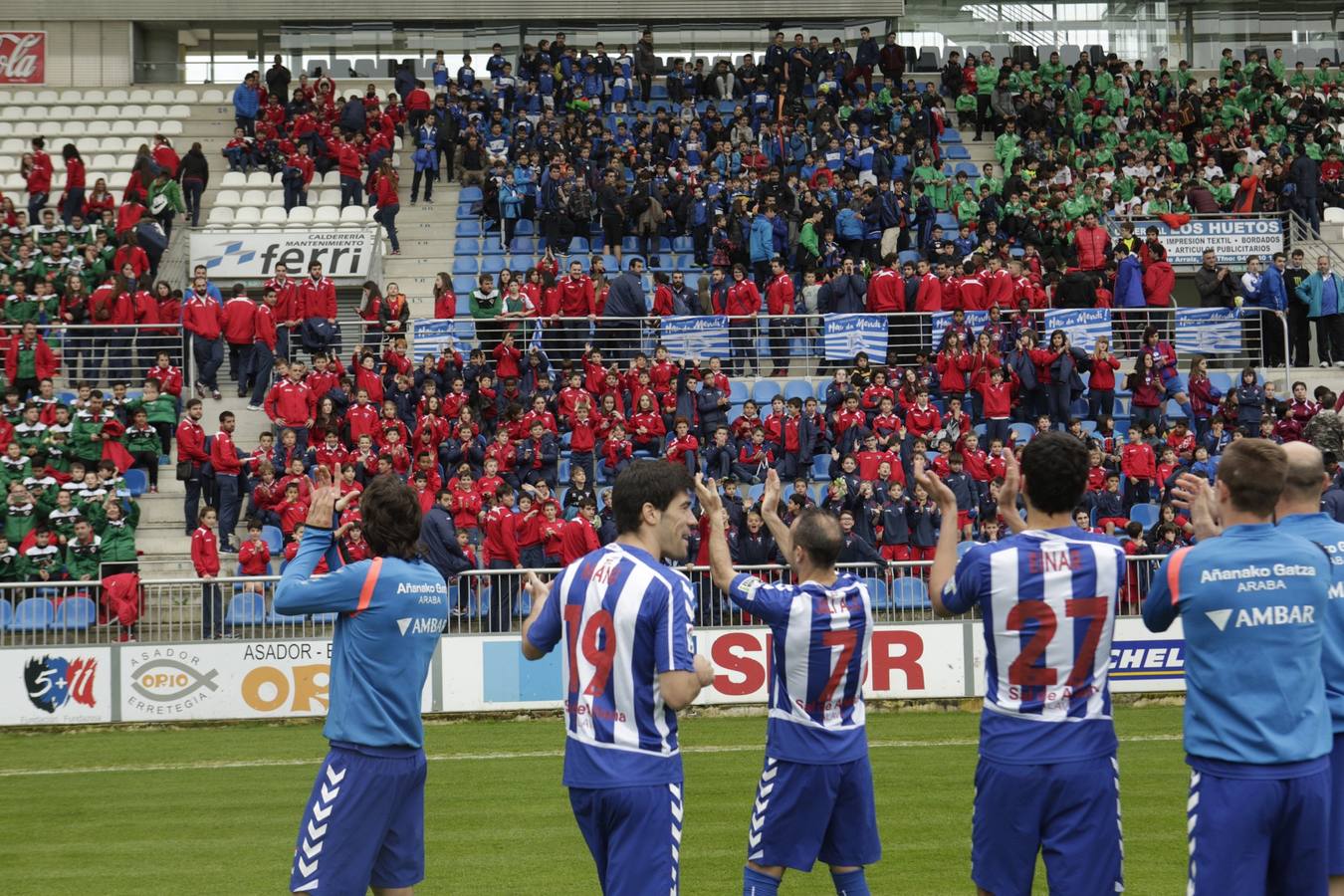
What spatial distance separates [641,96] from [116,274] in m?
12.9

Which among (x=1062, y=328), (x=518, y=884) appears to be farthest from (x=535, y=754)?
(x=1062, y=328)

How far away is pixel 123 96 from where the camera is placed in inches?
1358

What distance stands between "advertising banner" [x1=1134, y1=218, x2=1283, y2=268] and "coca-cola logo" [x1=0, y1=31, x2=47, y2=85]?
25714 mm

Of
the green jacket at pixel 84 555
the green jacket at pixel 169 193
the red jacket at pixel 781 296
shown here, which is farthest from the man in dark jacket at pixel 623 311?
the green jacket at pixel 169 193

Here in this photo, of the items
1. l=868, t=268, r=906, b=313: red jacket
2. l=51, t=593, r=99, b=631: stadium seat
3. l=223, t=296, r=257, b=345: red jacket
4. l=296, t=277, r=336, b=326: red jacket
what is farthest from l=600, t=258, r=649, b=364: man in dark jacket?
l=51, t=593, r=99, b=631: stadium seat

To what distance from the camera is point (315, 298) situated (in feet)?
81.7

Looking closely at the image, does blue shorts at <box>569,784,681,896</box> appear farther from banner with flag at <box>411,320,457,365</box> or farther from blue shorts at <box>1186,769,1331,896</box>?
banner with flag at <box>411,320,457,365</box>

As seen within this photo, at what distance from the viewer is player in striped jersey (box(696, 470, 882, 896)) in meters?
6.79

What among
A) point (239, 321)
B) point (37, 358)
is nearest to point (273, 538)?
point (239, 321)

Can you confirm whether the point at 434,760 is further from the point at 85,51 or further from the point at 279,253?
the point at 85,51

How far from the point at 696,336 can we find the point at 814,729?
18.3 metres

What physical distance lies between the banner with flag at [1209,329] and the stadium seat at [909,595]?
1007 cm

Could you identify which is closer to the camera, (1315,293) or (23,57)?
(1315,293)

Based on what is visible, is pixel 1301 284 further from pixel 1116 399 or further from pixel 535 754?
pixel 535 754
